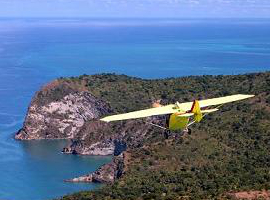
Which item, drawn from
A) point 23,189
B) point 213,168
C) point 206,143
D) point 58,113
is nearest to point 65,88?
point 58,113

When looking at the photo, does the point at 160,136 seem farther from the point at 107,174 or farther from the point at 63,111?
the point at 63,111

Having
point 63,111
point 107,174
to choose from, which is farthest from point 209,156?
point 63,111

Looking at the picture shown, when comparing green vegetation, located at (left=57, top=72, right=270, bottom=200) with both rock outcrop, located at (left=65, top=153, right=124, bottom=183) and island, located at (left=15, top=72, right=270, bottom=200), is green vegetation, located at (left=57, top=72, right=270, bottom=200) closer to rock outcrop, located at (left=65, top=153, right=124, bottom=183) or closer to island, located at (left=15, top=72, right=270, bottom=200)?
island, located at (left=15, top=72, right=270, bottom=200)

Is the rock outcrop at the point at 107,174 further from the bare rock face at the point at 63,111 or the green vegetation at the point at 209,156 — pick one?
the bare rock face at the point at 63,111

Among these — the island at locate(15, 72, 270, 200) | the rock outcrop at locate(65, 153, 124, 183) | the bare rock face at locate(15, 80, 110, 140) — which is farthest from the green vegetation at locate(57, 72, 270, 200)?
the bare rock face at locate(15, 80, 110, 140)

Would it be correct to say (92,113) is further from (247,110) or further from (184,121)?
(184,121)

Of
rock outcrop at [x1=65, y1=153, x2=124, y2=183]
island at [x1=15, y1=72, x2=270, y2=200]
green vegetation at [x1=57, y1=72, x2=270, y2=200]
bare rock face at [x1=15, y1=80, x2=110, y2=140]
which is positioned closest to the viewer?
green vegetation at [x1=57, y1=72, x2=270, y2=200]
